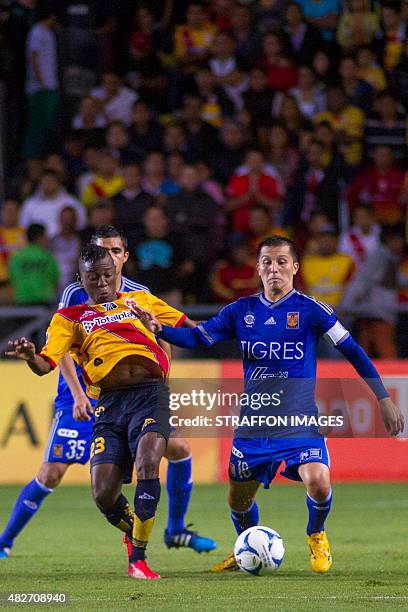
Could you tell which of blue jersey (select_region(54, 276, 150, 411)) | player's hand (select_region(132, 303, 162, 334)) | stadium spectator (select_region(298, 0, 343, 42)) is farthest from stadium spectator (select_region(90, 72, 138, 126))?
player's hand (select_region(132, 303, 162, 334))

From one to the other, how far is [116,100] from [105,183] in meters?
1.64

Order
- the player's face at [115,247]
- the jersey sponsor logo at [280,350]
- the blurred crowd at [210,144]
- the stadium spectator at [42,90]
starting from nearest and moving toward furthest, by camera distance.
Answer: the jersey sponsor logo at [280,350]
the player's face at [115,247]
the blurred crowd at [210,144]
the stadium spectator at [42,90]

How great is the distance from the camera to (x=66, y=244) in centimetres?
1431

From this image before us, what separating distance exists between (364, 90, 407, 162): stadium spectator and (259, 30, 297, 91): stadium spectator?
1.16m

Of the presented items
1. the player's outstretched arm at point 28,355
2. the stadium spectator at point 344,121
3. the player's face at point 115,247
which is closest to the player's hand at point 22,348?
the player's outstretched arm at point 28,355

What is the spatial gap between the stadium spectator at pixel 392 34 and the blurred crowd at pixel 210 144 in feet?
0.07

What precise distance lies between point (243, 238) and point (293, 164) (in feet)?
5.34

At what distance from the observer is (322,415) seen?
7703 mm

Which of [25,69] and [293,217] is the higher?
[25,69]

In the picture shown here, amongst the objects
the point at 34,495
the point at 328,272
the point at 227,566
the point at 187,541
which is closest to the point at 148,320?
the point at 227,566

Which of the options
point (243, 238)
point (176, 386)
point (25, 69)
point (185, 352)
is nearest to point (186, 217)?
point (243, 238)

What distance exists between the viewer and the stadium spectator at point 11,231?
14.4m

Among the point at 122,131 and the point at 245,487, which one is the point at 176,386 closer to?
the point at 245,487

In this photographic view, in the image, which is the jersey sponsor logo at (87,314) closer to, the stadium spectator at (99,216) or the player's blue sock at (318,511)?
the player's blue sock at (318,511)
